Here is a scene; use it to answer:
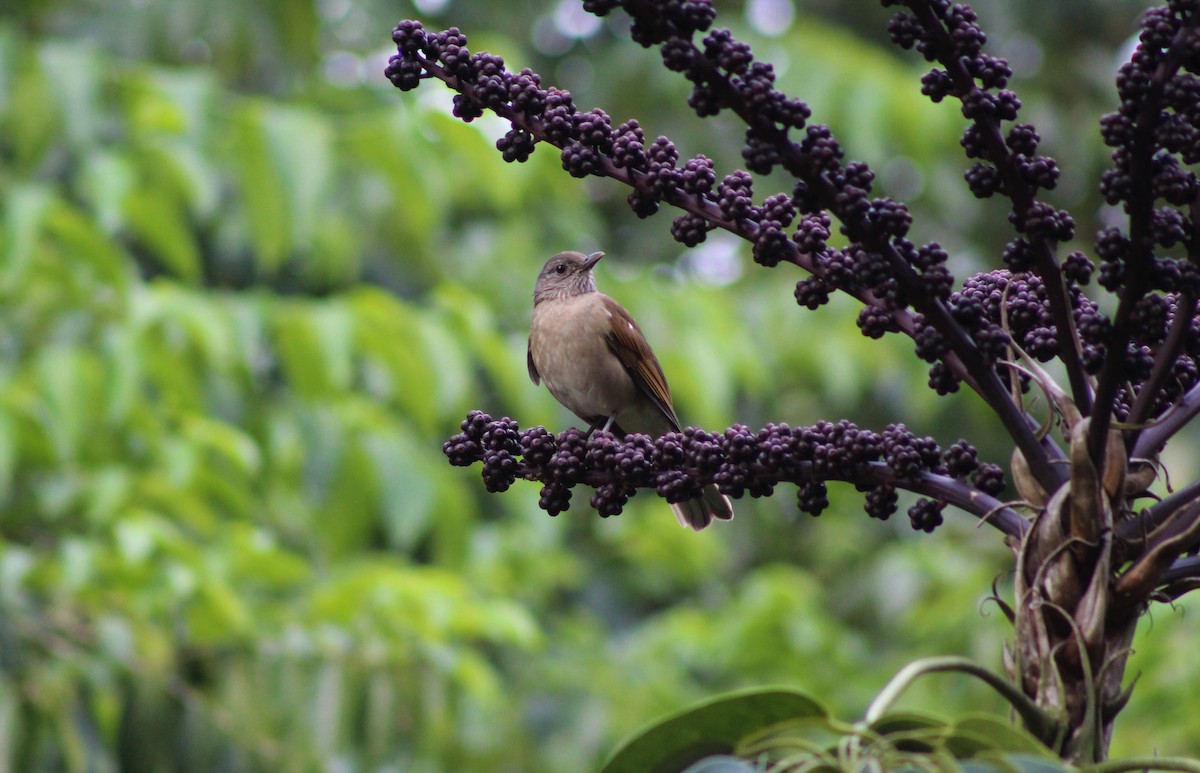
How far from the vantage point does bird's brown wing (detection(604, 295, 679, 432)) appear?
190 inches

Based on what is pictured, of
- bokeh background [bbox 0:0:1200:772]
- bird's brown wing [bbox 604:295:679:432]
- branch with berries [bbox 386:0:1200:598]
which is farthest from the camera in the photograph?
bokeh background [bbox 0:0:1200:772]

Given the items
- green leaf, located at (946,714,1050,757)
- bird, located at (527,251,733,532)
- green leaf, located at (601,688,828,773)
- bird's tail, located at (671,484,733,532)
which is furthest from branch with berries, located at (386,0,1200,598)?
bird, located at (527,251,733,532)

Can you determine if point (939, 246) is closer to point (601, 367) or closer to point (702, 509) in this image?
point (702, 509)

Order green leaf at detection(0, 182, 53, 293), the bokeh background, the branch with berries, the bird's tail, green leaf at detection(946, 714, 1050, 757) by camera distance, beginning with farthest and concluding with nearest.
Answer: the bokeh background < green leaf at detection(0, 182, 53, 293) < the bird's tail < the branch with berries < green leaf at detection(946, 714, 1050, 757)

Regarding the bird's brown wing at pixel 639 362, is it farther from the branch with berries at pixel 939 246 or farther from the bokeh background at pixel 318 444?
the branch with berries at pixel 939 246

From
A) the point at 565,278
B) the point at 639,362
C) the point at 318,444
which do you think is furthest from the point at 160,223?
the point at 639,362

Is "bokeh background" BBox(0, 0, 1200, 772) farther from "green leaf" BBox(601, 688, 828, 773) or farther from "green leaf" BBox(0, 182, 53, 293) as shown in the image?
"green leaf" BBox(601, 688, 828, 773)

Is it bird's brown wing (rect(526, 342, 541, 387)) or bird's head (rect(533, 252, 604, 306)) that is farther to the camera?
bird's head (rect(533, 252, 604, 306))

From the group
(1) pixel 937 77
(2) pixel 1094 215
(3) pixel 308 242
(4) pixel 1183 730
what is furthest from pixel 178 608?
(2) pixel 1094 215

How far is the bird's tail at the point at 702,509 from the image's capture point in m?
4.21

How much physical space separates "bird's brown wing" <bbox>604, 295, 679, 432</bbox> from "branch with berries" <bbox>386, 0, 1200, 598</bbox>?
2.92 metres

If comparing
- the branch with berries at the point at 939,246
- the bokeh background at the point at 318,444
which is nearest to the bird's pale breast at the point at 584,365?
the bokeh background at the point at 318,444

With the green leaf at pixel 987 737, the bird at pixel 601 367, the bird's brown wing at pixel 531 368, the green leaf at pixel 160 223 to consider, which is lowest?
the green leaf at pixel 987 737

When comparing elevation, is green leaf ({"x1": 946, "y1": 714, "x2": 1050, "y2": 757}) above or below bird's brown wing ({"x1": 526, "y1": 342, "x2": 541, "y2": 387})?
below
